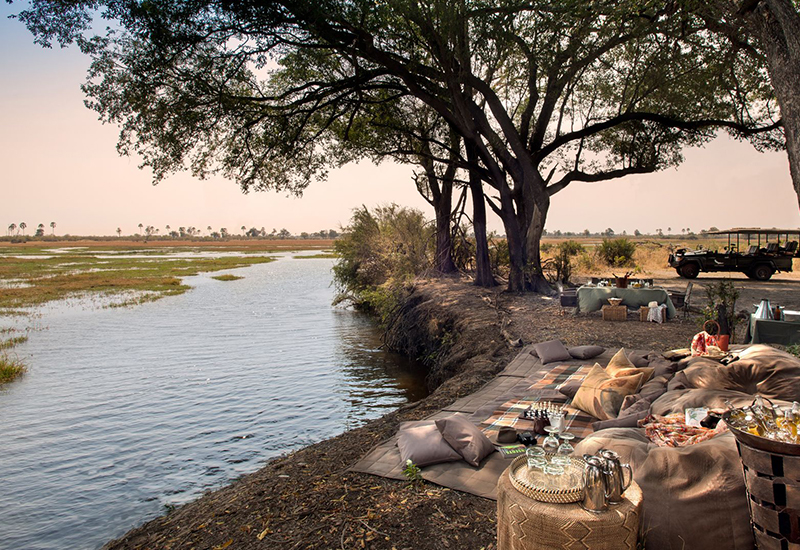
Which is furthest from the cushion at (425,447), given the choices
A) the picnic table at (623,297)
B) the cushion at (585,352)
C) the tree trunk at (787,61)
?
the picnic table at (623,297)

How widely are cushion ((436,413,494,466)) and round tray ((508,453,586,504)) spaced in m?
1.68

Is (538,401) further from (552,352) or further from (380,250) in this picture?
(380,250)

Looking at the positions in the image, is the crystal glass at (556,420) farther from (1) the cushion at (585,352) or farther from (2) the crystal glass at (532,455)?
(1) the cushion at (585,352)

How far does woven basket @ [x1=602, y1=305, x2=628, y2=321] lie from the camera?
11.0 meters

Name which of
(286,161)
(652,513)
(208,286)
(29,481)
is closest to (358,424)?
(29,481)

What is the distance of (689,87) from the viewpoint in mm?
13531

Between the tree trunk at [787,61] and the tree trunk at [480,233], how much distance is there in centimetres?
1055

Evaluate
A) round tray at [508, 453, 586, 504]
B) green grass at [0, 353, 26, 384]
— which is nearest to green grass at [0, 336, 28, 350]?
green grass at [0, 353, 26, 384]

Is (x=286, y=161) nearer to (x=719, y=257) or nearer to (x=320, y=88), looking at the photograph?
(x=320, y=88)

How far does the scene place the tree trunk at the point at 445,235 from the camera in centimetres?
1939

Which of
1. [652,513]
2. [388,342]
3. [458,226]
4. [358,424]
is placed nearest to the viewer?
[652,513]

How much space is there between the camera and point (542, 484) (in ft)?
8.25

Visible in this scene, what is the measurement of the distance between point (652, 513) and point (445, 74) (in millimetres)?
11237

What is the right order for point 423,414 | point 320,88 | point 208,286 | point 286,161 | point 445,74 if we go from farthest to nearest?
1. point 208,286
2. point 286,161
3. point 320,88
4. point 445,74
5. point 423,414
